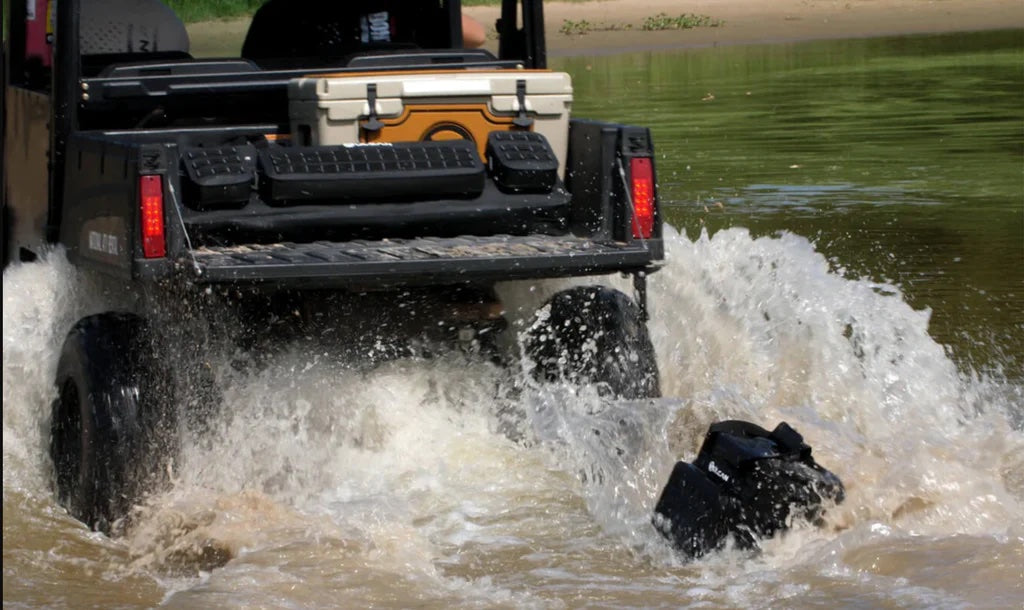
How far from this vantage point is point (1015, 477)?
18.3ft

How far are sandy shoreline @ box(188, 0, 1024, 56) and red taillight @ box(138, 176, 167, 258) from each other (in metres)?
30.5

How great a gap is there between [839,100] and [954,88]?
6.64 feet

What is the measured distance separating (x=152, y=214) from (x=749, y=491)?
213cm

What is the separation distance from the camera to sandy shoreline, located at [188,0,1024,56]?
126ft

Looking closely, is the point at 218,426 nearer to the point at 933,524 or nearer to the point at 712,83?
the point at 933,524

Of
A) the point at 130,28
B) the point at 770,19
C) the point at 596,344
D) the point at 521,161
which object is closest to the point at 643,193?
the point at 521,161

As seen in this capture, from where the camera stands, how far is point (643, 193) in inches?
237

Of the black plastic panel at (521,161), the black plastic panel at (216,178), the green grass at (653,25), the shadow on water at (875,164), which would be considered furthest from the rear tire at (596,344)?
the green grass at (653,25)

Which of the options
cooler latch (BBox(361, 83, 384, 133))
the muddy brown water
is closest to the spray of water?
the muddy brown water

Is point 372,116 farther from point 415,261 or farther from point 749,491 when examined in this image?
→ point 749,491

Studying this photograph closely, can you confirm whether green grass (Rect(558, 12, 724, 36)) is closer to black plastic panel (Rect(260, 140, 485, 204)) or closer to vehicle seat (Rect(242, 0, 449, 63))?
vehicle seat (Rect(242, 0, 449, 63))

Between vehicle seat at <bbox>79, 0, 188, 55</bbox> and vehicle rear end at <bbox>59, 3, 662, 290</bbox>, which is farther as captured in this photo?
vehicle seat at <bbox>79, 0, 188, 55</bbox>

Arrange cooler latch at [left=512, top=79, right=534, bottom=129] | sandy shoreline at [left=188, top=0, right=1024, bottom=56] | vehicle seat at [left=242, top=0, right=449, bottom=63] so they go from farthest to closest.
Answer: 1. sandy shoreline at [left=188, top=0, right=1024, bottom=56]
2. vehicle seat at [left=242, top=0, right=449, bottom=63]
3. cooler latch at [left=512, top=79, right=534, bottom=129]

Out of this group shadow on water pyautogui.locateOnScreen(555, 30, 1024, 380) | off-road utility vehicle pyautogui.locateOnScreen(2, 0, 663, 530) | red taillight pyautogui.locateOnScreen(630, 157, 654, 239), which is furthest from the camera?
shadow on water pyautogui.locateOnScreen(555, 30, 1024, 380)
